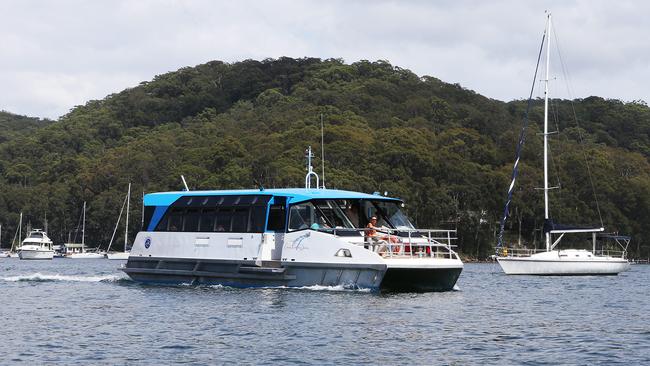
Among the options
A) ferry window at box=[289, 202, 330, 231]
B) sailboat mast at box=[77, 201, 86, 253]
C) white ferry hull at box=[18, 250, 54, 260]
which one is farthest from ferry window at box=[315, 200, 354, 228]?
sailboat mast at box=[77, 201, 86, 253]

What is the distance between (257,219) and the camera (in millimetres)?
37312

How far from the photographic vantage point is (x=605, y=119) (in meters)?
158

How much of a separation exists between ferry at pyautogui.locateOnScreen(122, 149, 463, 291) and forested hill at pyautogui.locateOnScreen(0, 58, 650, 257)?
63796 mm

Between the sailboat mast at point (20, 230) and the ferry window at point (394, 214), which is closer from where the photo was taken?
the ferry window at point (394, 214)

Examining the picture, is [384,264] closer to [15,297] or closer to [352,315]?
[352,315]

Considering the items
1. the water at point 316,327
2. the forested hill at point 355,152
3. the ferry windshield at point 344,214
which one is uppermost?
the forested hill at point 355,152

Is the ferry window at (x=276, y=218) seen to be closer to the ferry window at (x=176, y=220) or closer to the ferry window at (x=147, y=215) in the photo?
the ferry window at (x=176, y=220)

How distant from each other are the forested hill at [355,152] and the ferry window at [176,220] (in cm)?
6334

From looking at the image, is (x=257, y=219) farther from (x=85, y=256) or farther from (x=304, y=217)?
(x=85, y=256)

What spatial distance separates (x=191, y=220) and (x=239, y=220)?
2.76 metres

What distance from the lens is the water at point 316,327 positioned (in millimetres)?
21812

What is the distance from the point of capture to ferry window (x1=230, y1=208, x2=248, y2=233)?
37.8 m

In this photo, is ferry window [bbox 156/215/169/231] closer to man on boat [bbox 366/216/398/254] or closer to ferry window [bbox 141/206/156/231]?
ferry window [bbox 141/206/156/231]

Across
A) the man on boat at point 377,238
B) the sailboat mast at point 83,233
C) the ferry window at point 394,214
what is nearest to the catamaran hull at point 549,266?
the ferry window at point 394,214
